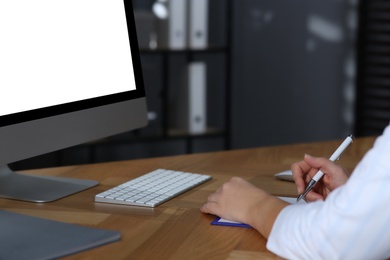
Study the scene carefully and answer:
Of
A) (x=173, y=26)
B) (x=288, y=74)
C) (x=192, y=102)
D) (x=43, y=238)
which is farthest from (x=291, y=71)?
(x=43, y=238)

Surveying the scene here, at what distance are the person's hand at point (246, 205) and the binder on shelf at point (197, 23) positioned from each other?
7.46 ft

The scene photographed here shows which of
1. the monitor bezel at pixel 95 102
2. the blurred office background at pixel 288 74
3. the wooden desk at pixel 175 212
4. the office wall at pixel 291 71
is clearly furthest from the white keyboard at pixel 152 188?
the office wall at pixel 291 71

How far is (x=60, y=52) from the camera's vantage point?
1.38 metres

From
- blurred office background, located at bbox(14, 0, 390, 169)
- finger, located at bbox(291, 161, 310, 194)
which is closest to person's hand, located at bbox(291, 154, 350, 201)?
finger, located at bbox(291, 161, 310, 194)

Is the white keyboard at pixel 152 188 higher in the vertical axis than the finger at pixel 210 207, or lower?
lower

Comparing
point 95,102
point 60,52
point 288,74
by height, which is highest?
point 60,52

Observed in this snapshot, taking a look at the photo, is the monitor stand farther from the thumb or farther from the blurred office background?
the blurred office background

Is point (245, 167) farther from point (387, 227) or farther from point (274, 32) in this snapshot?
point (274, 32)

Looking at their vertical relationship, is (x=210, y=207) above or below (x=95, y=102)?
below

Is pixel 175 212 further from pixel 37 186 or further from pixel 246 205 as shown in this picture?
pixel 37 186

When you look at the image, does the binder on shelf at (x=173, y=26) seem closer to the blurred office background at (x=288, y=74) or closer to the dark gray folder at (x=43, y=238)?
the blurred office background at (x=288, y=74)

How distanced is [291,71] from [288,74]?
22 millimetres

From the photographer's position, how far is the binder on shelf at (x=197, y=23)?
3451 millimetres

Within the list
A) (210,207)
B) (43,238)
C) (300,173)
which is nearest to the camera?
(43,238)
